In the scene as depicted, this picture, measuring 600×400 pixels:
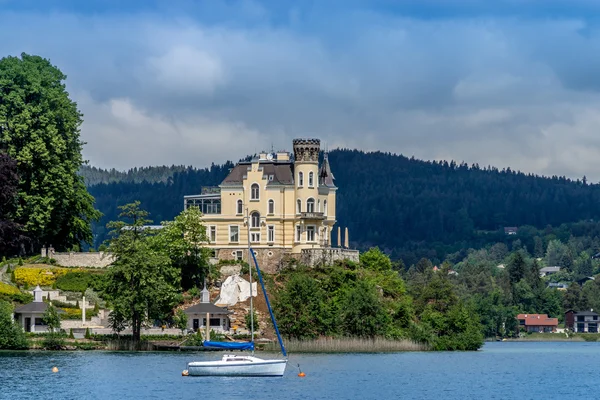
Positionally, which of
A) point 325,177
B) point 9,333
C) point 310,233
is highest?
point 325,177

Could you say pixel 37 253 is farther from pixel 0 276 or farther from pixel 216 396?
pixel 216 396

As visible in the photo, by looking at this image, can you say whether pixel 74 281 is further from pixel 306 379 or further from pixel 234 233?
pixel 306 379

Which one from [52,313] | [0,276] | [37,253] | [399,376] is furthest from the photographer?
[37,253]

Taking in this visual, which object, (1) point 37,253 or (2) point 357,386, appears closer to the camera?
(2) point 357,386

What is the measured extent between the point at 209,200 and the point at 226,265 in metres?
7.77

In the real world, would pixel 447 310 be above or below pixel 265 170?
below

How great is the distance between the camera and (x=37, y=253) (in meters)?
112

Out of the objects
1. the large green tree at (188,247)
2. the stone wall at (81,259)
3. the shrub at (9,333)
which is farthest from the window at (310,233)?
the shrub at (9,333)

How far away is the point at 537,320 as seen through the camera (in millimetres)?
195375

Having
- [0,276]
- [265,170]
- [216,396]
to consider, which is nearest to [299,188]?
[265,170]

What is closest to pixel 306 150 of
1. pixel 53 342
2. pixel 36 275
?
pixel 36 275

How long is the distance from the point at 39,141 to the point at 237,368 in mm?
37191

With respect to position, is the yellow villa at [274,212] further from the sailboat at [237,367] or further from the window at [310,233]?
the sailboat at [237,367]

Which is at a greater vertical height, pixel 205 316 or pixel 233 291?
pixel 233 291
